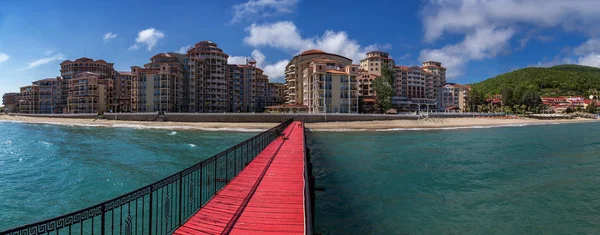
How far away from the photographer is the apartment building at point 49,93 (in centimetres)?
11100

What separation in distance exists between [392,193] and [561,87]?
735 feet

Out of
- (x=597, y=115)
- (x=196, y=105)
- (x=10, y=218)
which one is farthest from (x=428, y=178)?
(x=597, y=115)

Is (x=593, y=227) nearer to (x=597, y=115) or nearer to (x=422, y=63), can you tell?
(x=422, y=63)

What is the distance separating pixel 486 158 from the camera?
975 inches

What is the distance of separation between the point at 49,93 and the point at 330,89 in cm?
10340

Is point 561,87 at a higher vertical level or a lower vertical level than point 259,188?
higher

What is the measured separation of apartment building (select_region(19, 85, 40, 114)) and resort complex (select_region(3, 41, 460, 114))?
1.20 ft

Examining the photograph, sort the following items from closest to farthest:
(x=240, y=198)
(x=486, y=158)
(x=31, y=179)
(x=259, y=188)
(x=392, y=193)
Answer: (x=240, y=198) → (x=259, y=188) → (x=392, y=193) → (x=31, y=179) → (x=486, y=158)

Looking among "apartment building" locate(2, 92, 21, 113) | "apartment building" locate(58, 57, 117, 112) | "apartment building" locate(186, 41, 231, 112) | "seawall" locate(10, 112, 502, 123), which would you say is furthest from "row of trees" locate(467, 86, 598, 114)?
"apartment building" locate(2, 92, 21, 113)

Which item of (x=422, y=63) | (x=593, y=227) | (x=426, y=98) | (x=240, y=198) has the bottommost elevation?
(x=593, y=227)

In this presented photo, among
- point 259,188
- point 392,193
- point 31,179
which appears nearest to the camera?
point 259,188

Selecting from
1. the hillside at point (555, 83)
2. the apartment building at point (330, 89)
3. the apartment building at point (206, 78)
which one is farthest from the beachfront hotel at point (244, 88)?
the hillside at point (555, 83)

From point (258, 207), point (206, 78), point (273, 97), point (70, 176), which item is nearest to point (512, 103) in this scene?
point (273, 97)

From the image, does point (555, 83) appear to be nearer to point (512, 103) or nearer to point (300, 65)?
point (512, 103)
